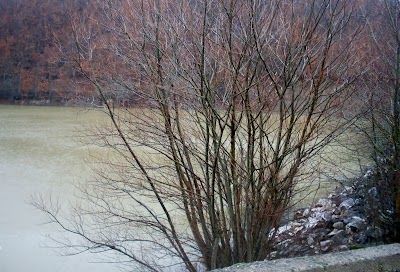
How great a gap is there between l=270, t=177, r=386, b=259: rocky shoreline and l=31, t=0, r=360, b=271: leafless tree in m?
0.90

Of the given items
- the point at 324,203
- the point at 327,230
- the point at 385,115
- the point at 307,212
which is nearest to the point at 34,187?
the point at 307,212

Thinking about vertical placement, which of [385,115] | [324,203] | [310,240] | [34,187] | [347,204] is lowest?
[310,240]

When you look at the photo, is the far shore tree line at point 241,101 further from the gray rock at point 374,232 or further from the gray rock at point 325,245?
the gray rock at point 325,245

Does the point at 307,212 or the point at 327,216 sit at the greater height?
the point at 307,212

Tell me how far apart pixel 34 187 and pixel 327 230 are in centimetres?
587

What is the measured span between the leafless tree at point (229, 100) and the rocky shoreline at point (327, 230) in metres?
0.90

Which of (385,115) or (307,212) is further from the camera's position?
(307,212)

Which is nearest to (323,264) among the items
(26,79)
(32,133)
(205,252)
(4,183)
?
(205,252)

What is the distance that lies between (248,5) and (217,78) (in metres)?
0.77

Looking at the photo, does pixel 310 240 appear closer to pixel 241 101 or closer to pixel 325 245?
pixel 325 245

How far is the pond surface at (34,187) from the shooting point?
617 centimetres

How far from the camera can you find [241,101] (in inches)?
148

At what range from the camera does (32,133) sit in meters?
16.1

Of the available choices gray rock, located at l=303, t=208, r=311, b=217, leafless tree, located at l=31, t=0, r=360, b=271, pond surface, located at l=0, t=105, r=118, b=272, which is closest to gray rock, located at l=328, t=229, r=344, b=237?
gray rock, located at l=303, t=208, r=311, b=217
